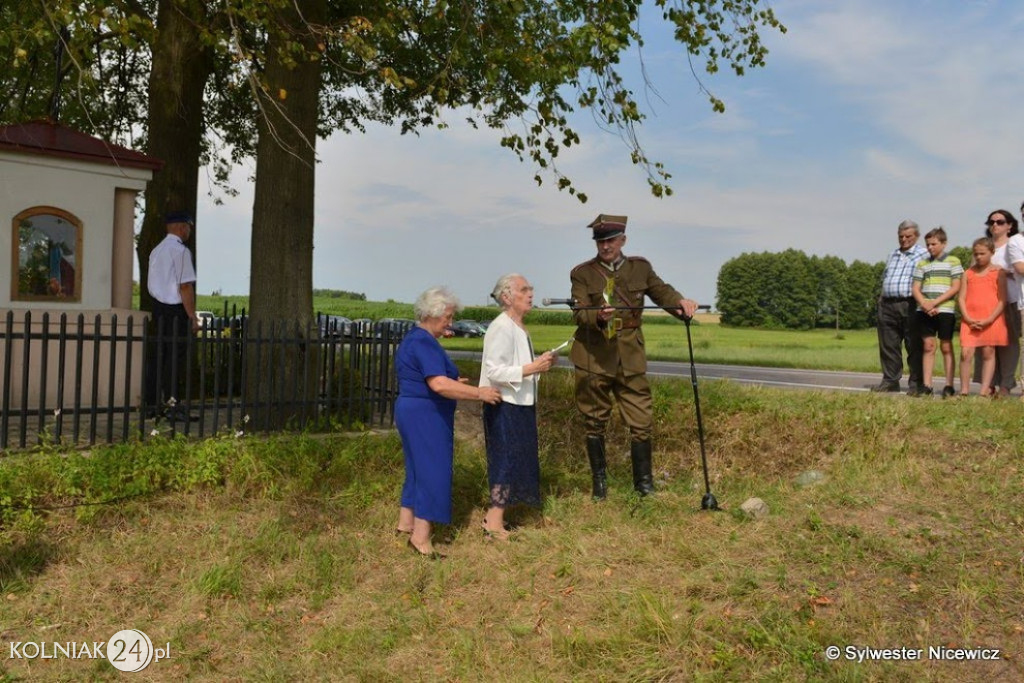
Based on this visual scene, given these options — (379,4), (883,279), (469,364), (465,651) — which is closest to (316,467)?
(465,651)

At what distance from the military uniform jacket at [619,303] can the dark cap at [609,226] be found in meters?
0.27

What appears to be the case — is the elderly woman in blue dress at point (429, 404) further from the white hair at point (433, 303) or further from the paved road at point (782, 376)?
the paved road at point (782, 376)

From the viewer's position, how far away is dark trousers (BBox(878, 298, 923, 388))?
37.3 ft

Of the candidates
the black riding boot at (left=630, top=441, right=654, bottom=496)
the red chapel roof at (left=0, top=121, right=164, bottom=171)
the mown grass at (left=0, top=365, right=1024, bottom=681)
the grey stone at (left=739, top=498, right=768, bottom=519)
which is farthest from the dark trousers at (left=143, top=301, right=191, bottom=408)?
the grey stone at (left=739, top=498, right=768, bottom=519)

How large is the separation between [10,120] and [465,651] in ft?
51.2

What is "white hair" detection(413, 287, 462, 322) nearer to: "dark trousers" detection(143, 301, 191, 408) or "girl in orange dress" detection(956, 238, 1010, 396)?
"dark trousers" detection(143, 301, 191, 408)

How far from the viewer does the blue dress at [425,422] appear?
6.14 meters

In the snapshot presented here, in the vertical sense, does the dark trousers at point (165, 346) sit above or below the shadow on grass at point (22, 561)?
above

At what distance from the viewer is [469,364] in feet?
40.6

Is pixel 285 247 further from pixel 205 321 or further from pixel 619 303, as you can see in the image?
pixel 619 303

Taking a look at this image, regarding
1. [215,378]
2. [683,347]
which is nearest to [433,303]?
[215,378]

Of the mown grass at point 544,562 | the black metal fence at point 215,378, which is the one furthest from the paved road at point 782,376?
the mown grass at point 544,562

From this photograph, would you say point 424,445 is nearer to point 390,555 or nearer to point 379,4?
point 390,555

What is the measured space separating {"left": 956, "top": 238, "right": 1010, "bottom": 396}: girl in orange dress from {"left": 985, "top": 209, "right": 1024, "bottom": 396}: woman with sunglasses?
102mm
